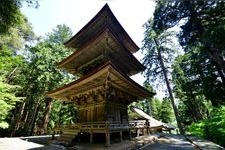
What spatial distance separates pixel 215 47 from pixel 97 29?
9577 mm

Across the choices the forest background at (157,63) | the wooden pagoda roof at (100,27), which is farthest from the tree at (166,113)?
the wooden pagoda roof at (100,27)

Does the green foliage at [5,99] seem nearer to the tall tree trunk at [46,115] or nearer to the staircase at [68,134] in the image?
the staircase at [68,134]

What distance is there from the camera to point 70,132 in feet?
39.4

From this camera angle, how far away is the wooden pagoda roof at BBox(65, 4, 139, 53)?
46.0 feet

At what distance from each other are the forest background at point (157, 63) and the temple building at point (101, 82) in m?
4.08

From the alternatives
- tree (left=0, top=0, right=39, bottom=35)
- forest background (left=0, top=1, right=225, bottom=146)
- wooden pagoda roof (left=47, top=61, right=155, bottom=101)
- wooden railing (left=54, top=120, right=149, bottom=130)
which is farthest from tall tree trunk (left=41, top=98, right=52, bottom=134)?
tree (left=0, top=0, right=39, bottom=35)

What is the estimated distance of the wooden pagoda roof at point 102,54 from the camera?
12087mm

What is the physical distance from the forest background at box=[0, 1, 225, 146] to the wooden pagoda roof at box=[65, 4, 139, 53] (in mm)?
3336

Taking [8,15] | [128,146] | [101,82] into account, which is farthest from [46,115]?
[8,15]

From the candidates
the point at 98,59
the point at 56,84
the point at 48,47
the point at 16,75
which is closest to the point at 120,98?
the point at 98,59

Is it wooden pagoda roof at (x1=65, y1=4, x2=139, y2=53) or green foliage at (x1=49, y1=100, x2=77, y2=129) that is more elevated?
wooden pagoda roof at (x1=65, y1=4, x2=139, y2=53)

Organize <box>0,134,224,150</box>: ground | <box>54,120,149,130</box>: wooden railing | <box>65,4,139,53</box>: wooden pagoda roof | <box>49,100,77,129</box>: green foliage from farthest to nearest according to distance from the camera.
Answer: <box>49,100,77,129</box>: green foliage, <box>65,4,139,53</box>: wooden pagoda roof, <box>54,120,149,130</box>: wooden railing, <box>0,134,224,150</box>: ground

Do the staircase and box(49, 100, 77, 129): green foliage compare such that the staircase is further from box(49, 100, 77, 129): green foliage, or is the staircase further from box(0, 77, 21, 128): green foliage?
box(49, 100, 77, 129): green foliage

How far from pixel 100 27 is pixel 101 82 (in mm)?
5812
